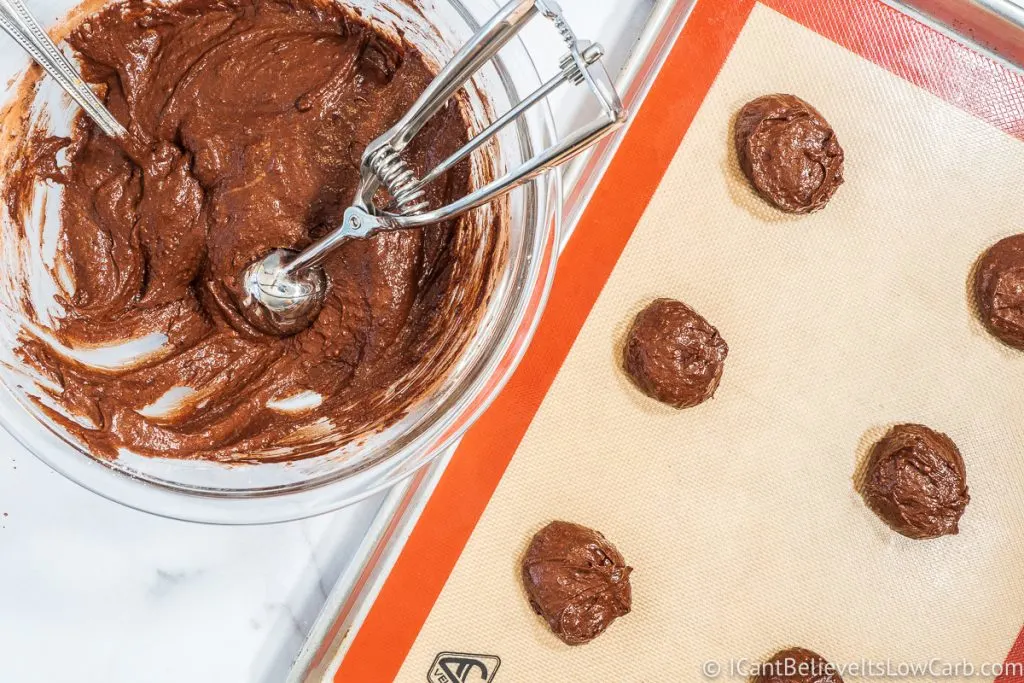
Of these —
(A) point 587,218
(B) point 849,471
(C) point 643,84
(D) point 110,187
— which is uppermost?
(C) point 643,84

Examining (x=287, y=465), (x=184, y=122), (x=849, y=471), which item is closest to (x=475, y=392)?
(x=287, y=465)

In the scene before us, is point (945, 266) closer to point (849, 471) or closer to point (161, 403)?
point (849, 471)

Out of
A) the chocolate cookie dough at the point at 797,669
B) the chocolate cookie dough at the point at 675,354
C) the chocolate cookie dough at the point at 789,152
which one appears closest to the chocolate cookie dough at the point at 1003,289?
the chocolate cookie dough at the point at 789,152

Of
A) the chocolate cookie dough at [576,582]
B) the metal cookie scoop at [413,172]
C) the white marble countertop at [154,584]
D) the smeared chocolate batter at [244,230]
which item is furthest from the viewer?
the white marble countertop at [154,584]

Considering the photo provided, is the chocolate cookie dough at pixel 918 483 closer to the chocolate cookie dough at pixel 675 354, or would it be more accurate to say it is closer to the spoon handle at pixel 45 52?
the chocolate cookie dough at pixel 675 354

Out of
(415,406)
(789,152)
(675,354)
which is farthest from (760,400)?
(415,406)

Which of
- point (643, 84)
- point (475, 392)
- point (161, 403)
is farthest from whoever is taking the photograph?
point (643, 84)

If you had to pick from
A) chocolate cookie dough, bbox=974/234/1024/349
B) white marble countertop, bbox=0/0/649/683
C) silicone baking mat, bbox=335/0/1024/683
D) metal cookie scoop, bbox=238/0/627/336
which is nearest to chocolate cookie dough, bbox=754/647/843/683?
silicone baking mat, bbox=335/0/1024/683
